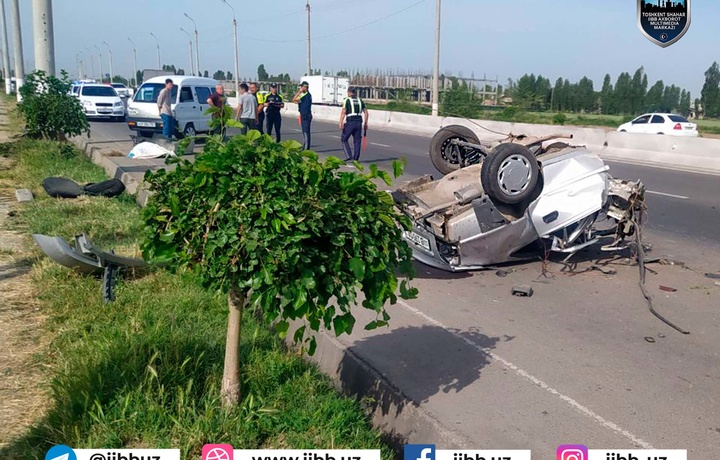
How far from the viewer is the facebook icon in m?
3.53

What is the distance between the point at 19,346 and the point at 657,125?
26.6 m

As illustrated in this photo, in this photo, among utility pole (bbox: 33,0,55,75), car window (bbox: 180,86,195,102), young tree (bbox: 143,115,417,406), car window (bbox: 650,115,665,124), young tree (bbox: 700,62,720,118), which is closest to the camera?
young tree (bbox: 143,115,417,406)

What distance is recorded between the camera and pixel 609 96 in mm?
53500

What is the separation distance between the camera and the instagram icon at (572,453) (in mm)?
3592

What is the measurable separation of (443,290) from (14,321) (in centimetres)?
371

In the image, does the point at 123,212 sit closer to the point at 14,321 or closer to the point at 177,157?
the point at 14,321

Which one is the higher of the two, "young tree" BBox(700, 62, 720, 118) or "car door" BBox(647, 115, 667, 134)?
"young tree" BBox(700, 62, 720, 118)

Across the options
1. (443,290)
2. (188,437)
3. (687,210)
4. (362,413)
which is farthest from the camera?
(687,210)

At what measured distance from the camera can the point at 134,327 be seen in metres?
4.62

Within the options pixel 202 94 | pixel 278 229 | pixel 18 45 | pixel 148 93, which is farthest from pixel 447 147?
pixel 18 45

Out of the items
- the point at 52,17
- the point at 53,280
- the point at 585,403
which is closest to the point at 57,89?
the point at 52,17

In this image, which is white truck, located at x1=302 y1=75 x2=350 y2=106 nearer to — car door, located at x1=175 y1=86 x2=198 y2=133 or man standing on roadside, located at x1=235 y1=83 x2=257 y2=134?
car door, located at x1=175 y1=86 x2=198 y2=133

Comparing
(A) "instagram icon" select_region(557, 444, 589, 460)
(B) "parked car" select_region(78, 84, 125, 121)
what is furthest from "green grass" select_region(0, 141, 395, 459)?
(B) "parked car" select_region(78, 84, 125, 121)

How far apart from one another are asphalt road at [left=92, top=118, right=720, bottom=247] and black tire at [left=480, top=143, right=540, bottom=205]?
3628 mm
